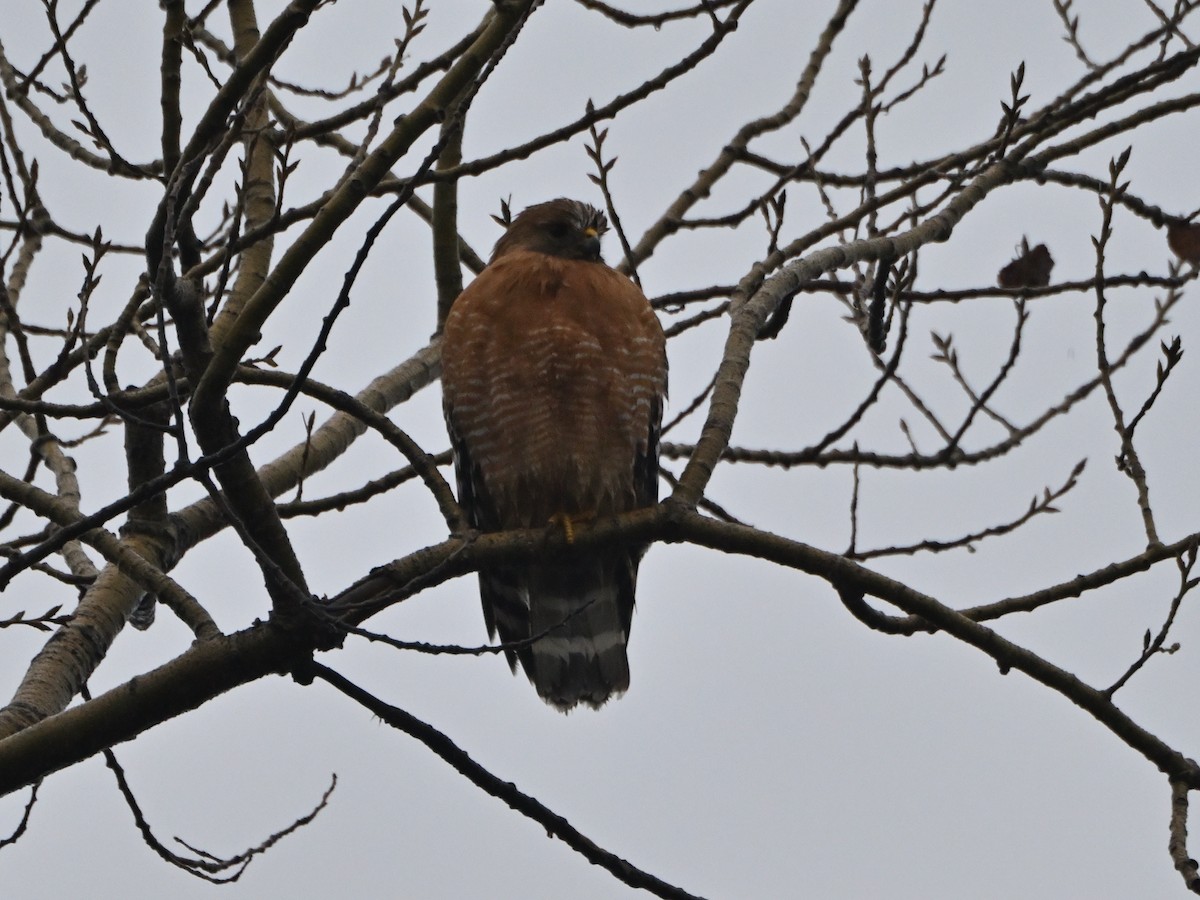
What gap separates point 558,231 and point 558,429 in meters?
1.17

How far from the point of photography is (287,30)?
9.60 feet

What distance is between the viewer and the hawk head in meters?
6.05

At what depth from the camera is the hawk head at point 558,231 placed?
6.05m

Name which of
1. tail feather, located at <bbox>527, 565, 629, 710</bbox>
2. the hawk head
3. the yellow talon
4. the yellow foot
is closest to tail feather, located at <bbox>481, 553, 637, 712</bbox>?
tail feather, located at <bbox>527, 565, 629, 710</bbox>

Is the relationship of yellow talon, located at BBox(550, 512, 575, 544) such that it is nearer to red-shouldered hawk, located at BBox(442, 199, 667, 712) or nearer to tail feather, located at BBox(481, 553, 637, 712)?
red-shouldered hawk, located at BBox(442, 199, 667, 712)

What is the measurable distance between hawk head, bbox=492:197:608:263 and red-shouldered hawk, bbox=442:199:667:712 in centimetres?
13

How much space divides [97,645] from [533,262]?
2296 mm

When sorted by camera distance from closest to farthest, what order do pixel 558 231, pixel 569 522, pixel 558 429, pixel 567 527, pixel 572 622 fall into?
pixel 567 527, pixel 569 522, pixel 558 429, pixel 572 622, pixel 558 231

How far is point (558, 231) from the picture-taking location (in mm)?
6164

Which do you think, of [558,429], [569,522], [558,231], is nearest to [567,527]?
[569,522]

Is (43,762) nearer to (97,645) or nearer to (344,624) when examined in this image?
(344,624)

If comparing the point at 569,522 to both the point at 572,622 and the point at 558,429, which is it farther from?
the point at 572,622

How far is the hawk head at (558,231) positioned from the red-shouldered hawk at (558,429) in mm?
128

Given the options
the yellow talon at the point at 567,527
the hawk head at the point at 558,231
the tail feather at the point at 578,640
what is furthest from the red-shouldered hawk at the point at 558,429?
the yellow talon at the point at 567,527
